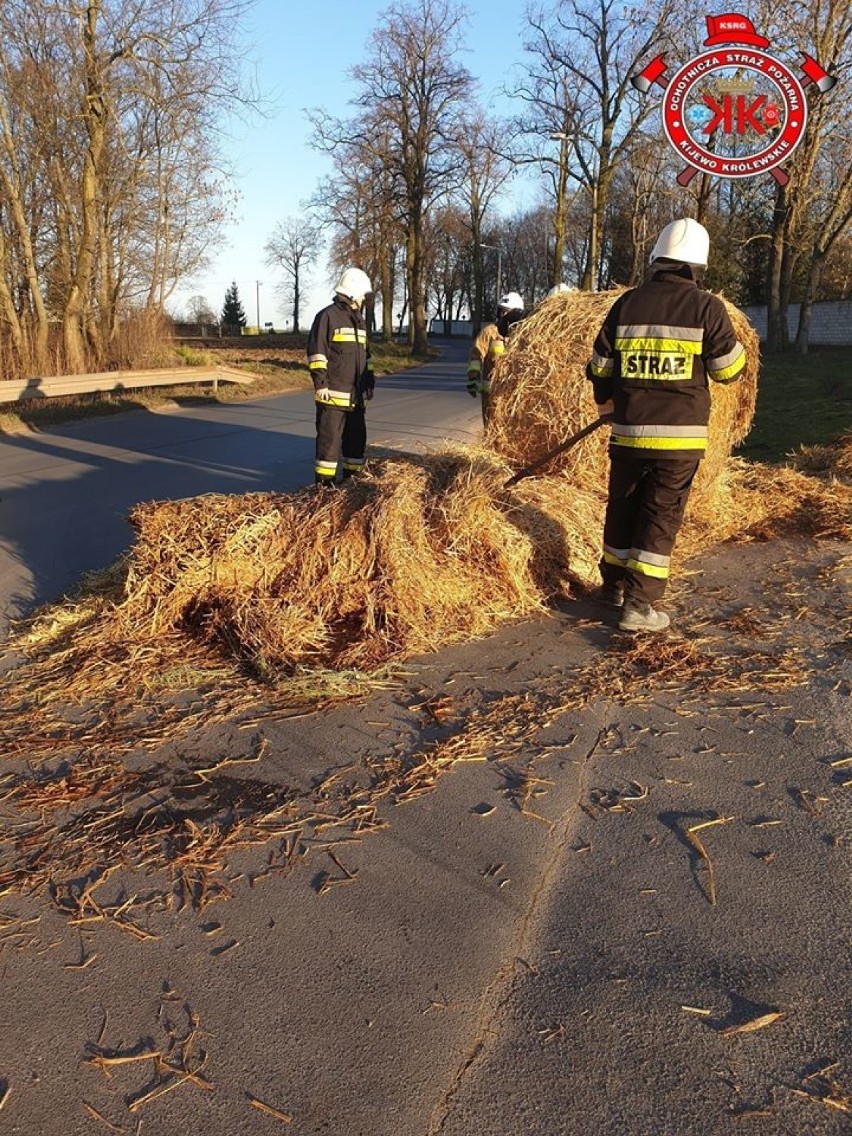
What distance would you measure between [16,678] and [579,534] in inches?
140

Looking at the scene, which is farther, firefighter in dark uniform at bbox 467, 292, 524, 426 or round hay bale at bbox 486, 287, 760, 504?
firefighter in dark uniform at bbox 467, 292, 524, 426

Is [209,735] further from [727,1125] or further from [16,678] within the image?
[727,1125]

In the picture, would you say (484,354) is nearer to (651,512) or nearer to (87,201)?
(651,512)

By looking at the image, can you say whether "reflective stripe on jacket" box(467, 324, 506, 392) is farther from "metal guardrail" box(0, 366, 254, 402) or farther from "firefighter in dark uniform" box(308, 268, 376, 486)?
"metal guardrail" box(0, 366, 254, 402)

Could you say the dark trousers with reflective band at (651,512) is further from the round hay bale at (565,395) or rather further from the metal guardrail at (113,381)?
the metal guardrail at (113,381)

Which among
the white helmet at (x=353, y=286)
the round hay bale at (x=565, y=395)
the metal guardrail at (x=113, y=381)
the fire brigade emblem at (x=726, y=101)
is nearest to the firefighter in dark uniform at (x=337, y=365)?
the white helmet at (x=353, y=286)

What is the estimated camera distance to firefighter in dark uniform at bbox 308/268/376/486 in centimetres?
847

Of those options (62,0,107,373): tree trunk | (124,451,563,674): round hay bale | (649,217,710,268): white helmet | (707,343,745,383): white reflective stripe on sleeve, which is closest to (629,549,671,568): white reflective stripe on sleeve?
(124,451,563,674): round hay bale

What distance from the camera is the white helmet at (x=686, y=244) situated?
520 centimetres

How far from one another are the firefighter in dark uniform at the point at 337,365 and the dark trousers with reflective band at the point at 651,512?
350 cm

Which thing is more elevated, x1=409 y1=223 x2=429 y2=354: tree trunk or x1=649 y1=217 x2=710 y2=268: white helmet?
x1=409 y1=223 x2=429 y2=354: tree trunk

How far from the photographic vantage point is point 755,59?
1137 cm

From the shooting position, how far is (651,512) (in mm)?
5293

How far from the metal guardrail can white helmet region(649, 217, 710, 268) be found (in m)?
13.8
